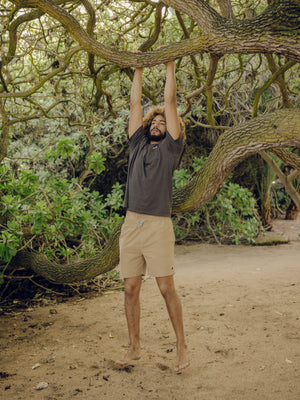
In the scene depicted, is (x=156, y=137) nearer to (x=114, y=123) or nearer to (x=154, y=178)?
(x=154, y=178)

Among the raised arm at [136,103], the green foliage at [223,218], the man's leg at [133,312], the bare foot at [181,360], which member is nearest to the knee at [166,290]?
the man's leg at [133,312]

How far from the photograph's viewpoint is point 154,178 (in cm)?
314

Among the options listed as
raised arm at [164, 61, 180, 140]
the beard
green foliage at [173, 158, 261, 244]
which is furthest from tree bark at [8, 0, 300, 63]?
Result: green foliage at [173, 158, 261, 244]

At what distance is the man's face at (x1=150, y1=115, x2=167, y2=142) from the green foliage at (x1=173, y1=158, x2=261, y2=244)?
5.04m

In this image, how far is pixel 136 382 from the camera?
2.96m

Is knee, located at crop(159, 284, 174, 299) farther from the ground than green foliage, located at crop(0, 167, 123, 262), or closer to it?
closer to it

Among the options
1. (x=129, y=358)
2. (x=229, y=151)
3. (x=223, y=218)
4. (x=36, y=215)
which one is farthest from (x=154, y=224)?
(x=223, y=218)

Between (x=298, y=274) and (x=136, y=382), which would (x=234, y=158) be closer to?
(x=136, y=382)

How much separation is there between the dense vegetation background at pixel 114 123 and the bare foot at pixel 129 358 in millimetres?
1117

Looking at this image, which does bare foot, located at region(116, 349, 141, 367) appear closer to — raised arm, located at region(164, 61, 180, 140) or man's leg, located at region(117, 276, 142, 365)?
man's leg, located at region(117, 276, 142, 365)

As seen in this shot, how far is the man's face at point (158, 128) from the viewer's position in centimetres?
333

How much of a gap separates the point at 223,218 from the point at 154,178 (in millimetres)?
5685

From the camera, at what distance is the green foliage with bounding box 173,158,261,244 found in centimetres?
842

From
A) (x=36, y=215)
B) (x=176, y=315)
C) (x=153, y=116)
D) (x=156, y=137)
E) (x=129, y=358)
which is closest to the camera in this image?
(x=176, y=315)
